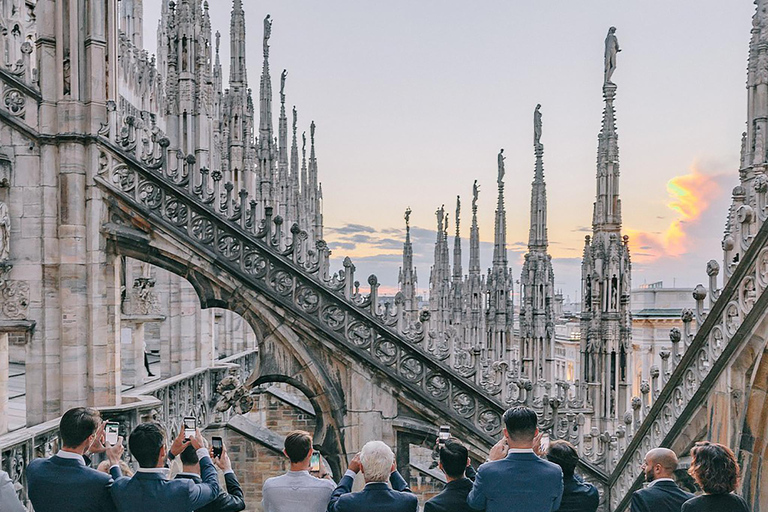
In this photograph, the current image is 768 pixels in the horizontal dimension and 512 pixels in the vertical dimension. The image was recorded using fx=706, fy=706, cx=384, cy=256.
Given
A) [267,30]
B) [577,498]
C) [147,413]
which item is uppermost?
[267,30]

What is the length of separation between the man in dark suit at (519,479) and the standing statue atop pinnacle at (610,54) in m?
10.4

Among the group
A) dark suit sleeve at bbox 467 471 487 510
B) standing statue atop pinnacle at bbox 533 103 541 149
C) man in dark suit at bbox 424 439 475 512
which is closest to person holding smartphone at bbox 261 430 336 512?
man in dark suit at bbox 424 439 475 512

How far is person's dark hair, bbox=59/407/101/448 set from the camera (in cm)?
377

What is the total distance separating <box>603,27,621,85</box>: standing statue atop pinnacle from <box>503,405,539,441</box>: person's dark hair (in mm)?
10393

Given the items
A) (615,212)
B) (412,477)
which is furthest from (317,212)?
(615,212)

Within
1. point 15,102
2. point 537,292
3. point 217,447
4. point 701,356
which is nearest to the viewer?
point 217,447

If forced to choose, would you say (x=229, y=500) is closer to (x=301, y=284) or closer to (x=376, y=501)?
(x=376, y=501)

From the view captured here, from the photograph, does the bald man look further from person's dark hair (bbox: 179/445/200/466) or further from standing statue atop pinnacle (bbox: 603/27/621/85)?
standing statue atop pinnacle (bbox: 603/27/621/85)

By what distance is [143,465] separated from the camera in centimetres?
376

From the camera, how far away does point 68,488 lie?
12.1 ft

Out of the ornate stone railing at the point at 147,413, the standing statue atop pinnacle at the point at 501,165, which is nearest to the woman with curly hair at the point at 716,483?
the ornate stone railing at the point at 147,413

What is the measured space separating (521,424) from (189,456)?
72.9 inches

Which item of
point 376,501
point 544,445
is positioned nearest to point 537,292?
point 544,445

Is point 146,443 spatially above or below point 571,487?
above
